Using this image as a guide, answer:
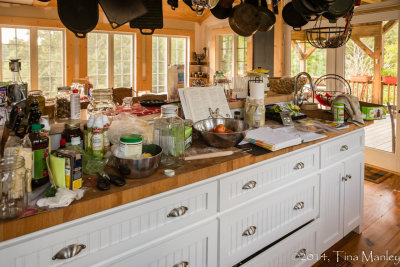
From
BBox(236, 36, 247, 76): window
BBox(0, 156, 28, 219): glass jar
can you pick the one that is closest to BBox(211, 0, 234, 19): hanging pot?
BBox(0, 156, 28, 219): glass jar

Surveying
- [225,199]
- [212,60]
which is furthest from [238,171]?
[212,60]

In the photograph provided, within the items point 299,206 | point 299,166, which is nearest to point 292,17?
point 299,166

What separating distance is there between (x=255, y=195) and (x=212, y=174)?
0.35m

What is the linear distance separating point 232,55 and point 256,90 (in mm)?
5209

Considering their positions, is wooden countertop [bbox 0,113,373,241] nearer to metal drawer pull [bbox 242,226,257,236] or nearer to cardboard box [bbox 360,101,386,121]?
metal drawer pull [bbox 242,226,257,236]

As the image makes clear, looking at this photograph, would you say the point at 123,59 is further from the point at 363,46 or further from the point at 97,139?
the point at 97,139

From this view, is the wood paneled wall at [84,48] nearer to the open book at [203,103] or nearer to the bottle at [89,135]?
the open book at [203,103]

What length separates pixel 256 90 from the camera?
2.25m

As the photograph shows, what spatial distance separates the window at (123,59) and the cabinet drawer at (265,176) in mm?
5628

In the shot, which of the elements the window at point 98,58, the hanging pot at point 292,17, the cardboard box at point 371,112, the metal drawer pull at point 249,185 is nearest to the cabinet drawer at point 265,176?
the metal drawer pull at point 249,185

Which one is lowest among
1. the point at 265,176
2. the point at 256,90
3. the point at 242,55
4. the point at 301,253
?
the point at 301,253

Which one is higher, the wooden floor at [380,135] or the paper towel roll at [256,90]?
the paper towel roll at [256,90]

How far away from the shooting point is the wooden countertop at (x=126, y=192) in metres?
0.96

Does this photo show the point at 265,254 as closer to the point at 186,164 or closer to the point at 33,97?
the point at 186,164
